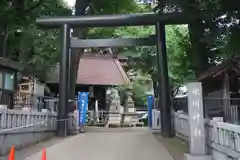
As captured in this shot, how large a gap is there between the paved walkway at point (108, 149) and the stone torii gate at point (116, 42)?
4.01 feet

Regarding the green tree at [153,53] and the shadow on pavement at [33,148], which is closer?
the shadow on pavement at [33,148]

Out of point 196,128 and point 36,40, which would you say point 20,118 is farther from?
point 36,40

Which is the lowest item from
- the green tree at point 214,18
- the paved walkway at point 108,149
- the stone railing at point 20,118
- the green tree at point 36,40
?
the paved walkway at point 108,149

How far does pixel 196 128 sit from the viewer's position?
26.4ft

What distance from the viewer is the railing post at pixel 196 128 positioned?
7957 millimetres

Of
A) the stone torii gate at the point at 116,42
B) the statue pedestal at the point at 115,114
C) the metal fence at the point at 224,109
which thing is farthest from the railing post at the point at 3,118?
the statue pedestal at the point at 115,114

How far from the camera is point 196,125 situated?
8078 mm

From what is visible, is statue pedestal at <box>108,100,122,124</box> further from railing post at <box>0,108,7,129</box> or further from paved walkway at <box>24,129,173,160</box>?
railing post at <box>0,108,7,129</box>

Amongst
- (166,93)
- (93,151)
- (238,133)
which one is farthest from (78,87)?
(238,133)

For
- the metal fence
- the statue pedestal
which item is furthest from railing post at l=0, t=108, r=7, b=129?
the statue pedestal

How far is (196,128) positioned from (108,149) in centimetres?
374

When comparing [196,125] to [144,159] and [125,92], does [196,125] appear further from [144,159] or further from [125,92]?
[125,92]

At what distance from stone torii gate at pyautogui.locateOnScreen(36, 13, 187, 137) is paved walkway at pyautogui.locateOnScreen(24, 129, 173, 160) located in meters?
1.22

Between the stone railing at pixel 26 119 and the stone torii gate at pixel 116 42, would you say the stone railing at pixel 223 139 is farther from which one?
the stone railing at pixel 26 119
